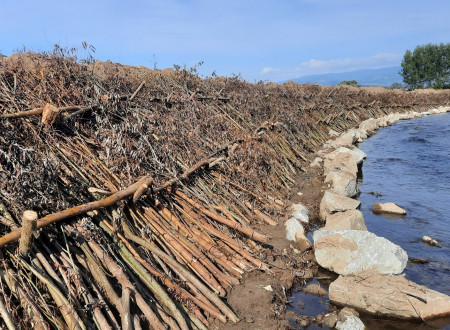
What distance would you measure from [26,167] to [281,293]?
3.94 meters

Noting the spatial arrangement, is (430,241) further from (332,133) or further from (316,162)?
(332,133)

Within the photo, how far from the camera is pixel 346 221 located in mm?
6582

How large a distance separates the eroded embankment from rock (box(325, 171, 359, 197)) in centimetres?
121

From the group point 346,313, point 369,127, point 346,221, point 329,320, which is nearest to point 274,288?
point 329,320

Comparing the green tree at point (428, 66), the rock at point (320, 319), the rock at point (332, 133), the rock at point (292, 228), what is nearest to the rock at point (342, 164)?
the rock at point (292, 228)

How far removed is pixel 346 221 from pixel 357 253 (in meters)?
1.09

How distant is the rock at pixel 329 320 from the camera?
14.5 feet

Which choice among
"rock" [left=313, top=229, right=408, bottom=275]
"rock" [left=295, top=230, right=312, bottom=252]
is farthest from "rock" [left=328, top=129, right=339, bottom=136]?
"rock" [left=313, top=229, right=408, bottom=275]

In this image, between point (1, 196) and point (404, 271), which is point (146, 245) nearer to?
point (1, 196)

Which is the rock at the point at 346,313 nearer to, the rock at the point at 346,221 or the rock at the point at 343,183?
the rock at the point at 346,221

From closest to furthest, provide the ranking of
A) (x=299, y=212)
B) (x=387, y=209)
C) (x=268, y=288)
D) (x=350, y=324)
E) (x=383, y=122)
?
(x=350, y=324) → (x=268, y=288) → (x=299, y=212) → (x=387, y=209) → (x=383, y=122)

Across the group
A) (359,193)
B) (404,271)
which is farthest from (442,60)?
(404,271)

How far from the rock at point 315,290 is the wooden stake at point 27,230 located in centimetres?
381

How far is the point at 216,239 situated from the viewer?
18.1ft
